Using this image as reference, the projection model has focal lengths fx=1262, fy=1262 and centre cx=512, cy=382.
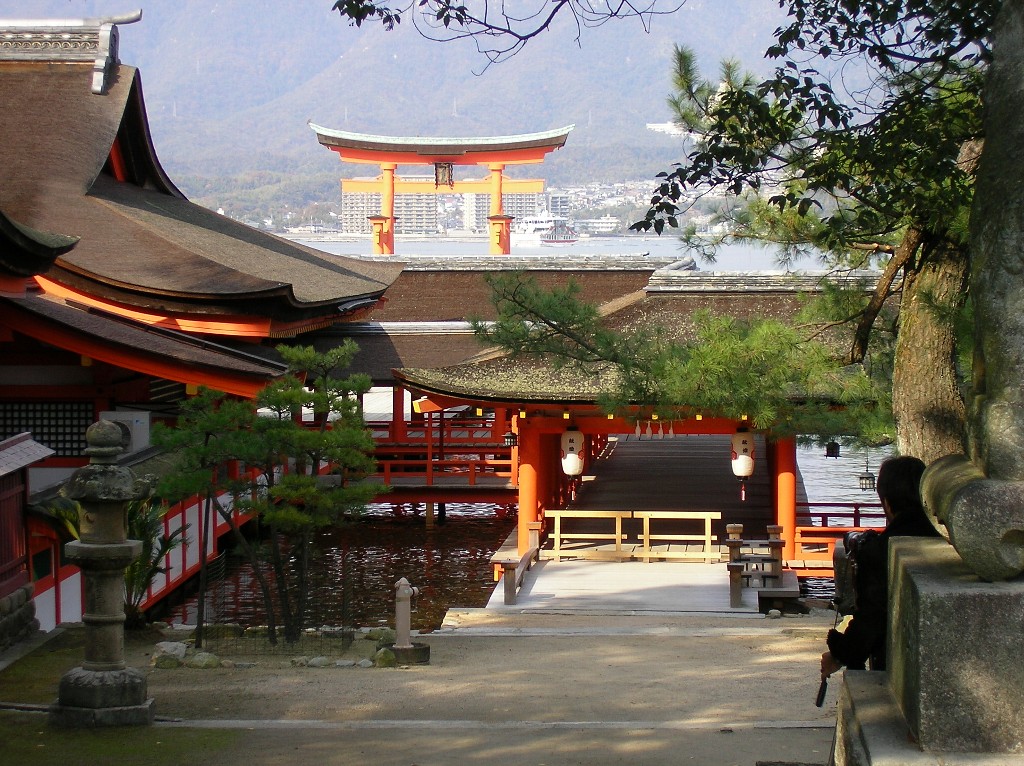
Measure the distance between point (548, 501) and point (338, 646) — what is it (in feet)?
26.1

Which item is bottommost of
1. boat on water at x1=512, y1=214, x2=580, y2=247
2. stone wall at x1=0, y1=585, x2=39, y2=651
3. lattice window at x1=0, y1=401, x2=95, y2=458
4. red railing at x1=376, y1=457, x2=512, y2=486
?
stone wall at x1=0, y1=585, x2=39, y2=651

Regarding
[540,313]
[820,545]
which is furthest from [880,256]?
[820,545]

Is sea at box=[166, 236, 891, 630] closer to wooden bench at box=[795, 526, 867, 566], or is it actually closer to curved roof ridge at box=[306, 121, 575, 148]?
wooden bench at box=[795, 526, 867, 566]

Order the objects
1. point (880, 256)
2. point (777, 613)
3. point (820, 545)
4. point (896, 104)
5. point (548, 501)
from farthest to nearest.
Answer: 1. point (548, 501)
2. point (820, 545)
3. point (777, 613)
4. point (880, 256)
5. point (896, 104)

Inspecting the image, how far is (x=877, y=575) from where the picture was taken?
388cm

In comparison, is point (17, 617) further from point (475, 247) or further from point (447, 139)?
point (475, 247)

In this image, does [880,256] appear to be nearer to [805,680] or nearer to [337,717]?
[805,680]

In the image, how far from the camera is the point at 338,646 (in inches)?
358

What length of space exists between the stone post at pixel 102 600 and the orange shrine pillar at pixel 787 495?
382 inches

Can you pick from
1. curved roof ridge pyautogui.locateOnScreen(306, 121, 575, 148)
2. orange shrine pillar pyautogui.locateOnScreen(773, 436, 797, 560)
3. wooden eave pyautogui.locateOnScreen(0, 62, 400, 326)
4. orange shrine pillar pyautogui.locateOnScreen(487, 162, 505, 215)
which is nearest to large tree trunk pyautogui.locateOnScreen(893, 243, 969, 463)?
orange shrine pillar pyautogui.locateOnScreen(773, 436, 797, 560)

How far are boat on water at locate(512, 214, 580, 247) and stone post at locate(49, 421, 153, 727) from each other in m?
59.1

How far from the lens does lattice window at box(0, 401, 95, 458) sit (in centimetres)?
1250

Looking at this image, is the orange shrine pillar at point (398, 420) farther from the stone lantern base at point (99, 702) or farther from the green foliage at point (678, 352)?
the stone lantern base at point (99, 702)

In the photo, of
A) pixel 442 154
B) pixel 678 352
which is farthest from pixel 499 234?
pixel 678 352
